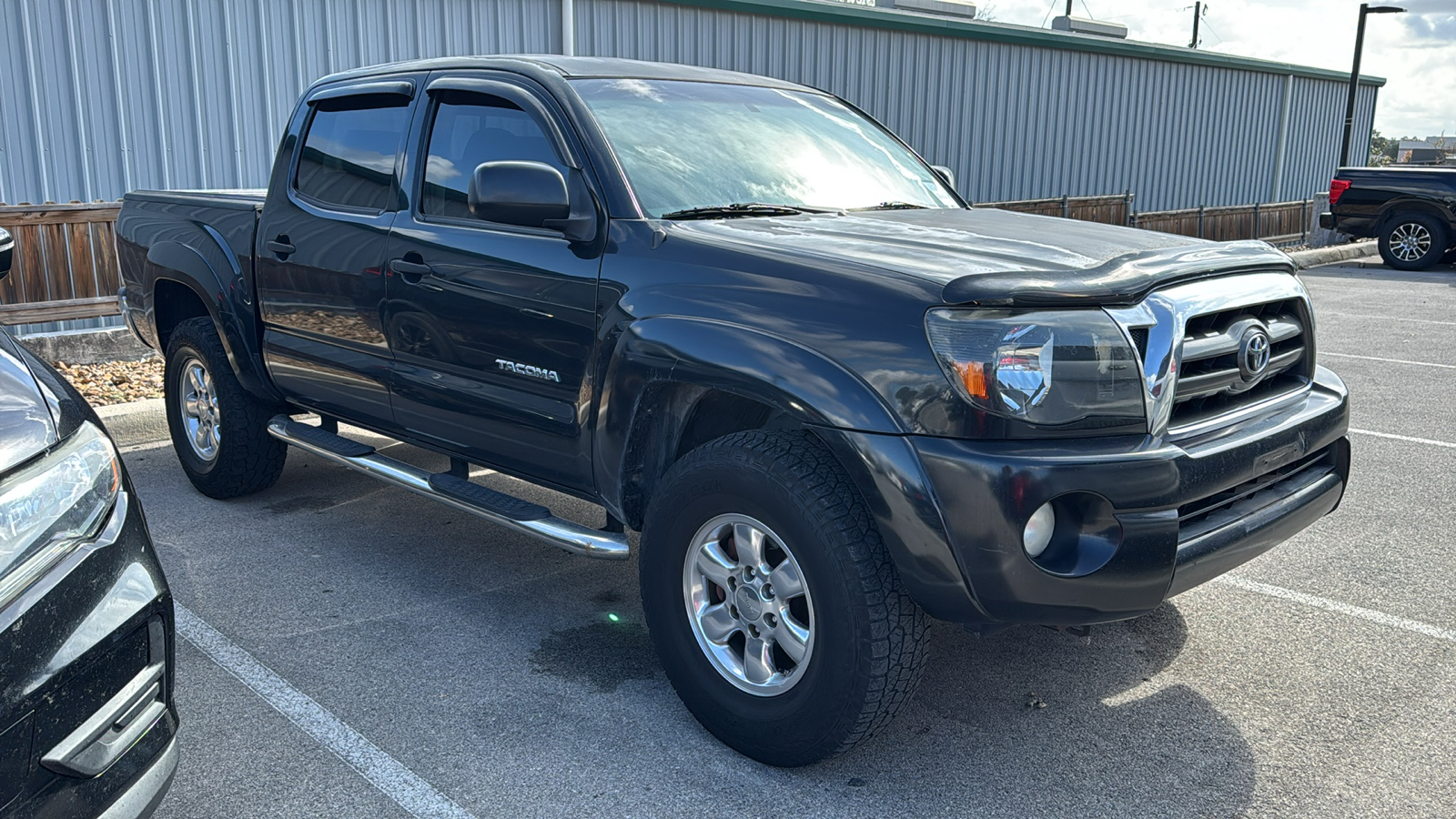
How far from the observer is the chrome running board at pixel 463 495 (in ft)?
11.4

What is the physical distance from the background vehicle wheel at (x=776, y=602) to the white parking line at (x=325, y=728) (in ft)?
Answer: 2.43

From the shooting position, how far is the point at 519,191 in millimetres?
3398

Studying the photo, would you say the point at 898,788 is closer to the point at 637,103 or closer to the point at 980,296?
the point at 980,296

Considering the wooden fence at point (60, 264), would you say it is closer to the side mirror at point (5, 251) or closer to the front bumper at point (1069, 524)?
the side mirror at point (5, 251)

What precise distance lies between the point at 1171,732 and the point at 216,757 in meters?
2.63

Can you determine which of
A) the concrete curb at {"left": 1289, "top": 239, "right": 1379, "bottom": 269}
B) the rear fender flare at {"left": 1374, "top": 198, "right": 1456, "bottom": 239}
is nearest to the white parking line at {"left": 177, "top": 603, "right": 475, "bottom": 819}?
the concrete curb at {"left": 1289, "top": 239, "right": 1379, "bottom": 269}

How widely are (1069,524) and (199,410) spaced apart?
4348 millimetres

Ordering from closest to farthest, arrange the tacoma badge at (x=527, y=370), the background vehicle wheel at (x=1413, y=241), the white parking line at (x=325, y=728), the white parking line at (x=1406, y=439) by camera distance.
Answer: the white parking line at (x=325, y=728) < the tacoma badge at (x=527, y=370) < the white parking line at (x=1406, y=439) < the background vehicle wheel at (x=1413, y=241)

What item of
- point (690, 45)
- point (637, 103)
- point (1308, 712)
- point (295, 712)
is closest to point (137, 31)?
point (690, 45)

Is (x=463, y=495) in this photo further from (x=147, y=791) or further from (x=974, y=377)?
(x=974, y=377)

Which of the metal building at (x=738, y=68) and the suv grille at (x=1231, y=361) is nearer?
the suv grille at (x=1231, y=361)

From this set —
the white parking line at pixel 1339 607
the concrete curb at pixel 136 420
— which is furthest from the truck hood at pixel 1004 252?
the concrete curb at pixel 136 420

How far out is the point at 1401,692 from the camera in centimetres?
351

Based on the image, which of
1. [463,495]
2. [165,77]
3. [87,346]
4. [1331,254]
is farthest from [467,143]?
[1331,254]
